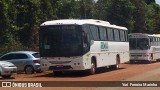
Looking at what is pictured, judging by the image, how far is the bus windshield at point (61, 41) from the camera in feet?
78.7

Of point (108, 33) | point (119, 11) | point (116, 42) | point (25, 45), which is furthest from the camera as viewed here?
point (119, 11)

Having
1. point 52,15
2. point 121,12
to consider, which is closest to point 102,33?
point 52,15

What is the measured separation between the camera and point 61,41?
2409 centimetres

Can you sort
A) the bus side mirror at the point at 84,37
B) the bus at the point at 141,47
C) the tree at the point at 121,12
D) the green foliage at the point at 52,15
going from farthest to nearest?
the tree at the point at 121,12, the bus at the point at 141,47, the green foliage at the point at 52,15, the bus side mirror at the point at 84,37

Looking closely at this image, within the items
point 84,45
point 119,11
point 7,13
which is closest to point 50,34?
point 84,45

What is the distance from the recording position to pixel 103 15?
214 feet

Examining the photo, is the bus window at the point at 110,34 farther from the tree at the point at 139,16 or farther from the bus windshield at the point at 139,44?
the tree at the point at 139,16

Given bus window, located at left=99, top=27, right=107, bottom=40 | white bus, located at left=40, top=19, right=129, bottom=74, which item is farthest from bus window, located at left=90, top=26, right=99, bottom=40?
bus window, located at left=99, top=27, right=107, bottom=40

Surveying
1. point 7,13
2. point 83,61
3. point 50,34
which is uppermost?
point 7,13

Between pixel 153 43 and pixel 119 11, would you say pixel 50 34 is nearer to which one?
pixel 153 43

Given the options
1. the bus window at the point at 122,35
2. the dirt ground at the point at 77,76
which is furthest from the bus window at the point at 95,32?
the bus window at the point at 122,35

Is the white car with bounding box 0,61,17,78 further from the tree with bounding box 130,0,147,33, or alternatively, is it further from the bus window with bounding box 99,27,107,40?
the tree with bounding box 130,0,147,33

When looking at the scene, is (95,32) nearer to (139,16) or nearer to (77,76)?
(77,76)

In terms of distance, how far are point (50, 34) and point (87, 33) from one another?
226 centimetres
